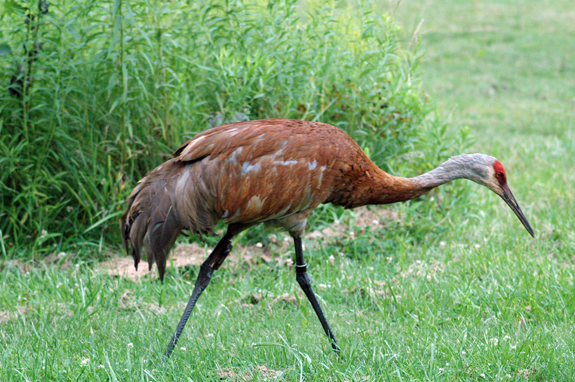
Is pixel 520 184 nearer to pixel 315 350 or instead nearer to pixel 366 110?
pixel 366 110

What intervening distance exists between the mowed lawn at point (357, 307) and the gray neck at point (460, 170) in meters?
0.82

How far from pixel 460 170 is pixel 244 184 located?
56.6 inches

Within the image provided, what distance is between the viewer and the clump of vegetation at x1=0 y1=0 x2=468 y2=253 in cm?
471

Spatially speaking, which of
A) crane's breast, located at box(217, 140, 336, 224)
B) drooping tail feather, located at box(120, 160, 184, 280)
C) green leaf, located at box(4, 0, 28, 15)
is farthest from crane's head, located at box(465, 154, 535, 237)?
green leaf, located at box(4, 0, 28, 15)

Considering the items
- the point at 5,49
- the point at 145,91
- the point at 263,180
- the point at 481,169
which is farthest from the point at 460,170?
the point at 5,49

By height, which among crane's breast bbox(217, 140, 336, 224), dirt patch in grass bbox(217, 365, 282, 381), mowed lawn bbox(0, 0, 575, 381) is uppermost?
crane's breast bbox(217, 140, 336, 224)

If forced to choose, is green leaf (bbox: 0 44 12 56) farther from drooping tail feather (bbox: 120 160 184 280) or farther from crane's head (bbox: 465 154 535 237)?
crane's head (bbox: 465 154 535 237)

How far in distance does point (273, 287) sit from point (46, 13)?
2627mm

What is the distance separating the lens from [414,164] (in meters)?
5.78

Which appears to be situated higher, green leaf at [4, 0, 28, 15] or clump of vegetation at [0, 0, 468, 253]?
green leaf at [4, 0, 28, 15]

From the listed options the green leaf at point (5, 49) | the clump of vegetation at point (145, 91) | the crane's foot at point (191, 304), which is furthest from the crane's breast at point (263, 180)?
the green leaf at point (5, 49)

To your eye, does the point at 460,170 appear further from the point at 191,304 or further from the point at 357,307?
the point at 191,304

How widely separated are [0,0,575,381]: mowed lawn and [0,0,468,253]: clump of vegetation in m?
0.56

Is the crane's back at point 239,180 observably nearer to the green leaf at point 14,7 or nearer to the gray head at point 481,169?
the gray head at point 481,169
